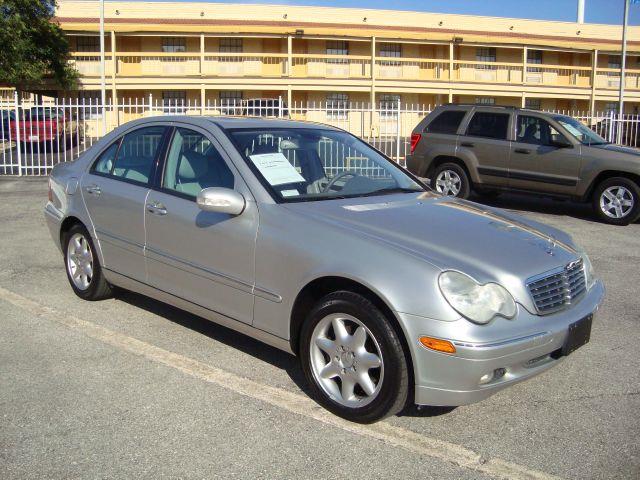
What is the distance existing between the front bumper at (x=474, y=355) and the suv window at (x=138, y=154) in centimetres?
246

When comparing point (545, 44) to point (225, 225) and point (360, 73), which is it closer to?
point (360, 73)

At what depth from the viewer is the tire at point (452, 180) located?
1147cm

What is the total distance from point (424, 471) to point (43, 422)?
6.37 ft

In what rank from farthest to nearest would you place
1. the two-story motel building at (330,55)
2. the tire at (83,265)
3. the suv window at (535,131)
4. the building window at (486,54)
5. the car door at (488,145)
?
the building window at (486,54) → the two-story motel building at (330,55) → the car door at (488,145) → the suv window at (535,131) → the tire at (83,265)

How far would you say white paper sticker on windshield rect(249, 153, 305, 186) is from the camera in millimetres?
4234

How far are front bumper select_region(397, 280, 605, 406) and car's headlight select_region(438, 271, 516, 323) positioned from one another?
44 millimetres

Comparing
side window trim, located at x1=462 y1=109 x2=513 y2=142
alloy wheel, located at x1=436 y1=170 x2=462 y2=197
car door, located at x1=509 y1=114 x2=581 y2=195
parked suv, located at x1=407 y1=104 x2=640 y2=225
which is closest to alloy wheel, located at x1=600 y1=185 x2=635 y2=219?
parked suv, located at x1=407 y1=104 x2=640 y2=225

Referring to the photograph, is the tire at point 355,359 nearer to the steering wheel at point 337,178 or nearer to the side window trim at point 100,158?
the steering wheel at point 337,178

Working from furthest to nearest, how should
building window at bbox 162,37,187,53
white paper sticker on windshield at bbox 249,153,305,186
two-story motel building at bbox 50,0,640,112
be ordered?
1. building window at bbox 162,37,187,53
2. two-story motel building at bbox 50,0,640,112
3. white paper sticker on windshield at bbox 249,153,305,186

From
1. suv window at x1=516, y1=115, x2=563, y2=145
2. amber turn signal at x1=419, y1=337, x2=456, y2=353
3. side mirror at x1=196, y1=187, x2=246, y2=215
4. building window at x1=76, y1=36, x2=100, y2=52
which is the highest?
building window at x1=76, y1=36, x2=100, y2=52

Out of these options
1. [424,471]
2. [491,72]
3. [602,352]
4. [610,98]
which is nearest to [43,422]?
[424,471]

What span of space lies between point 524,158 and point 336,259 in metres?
8.06

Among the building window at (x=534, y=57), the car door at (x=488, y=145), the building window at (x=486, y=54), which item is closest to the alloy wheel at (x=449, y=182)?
the car door at (x=488, y=145)

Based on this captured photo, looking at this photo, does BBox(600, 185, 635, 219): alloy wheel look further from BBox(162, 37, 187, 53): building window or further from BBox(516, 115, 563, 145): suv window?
BBox(162, 37, 187, 53): building window
